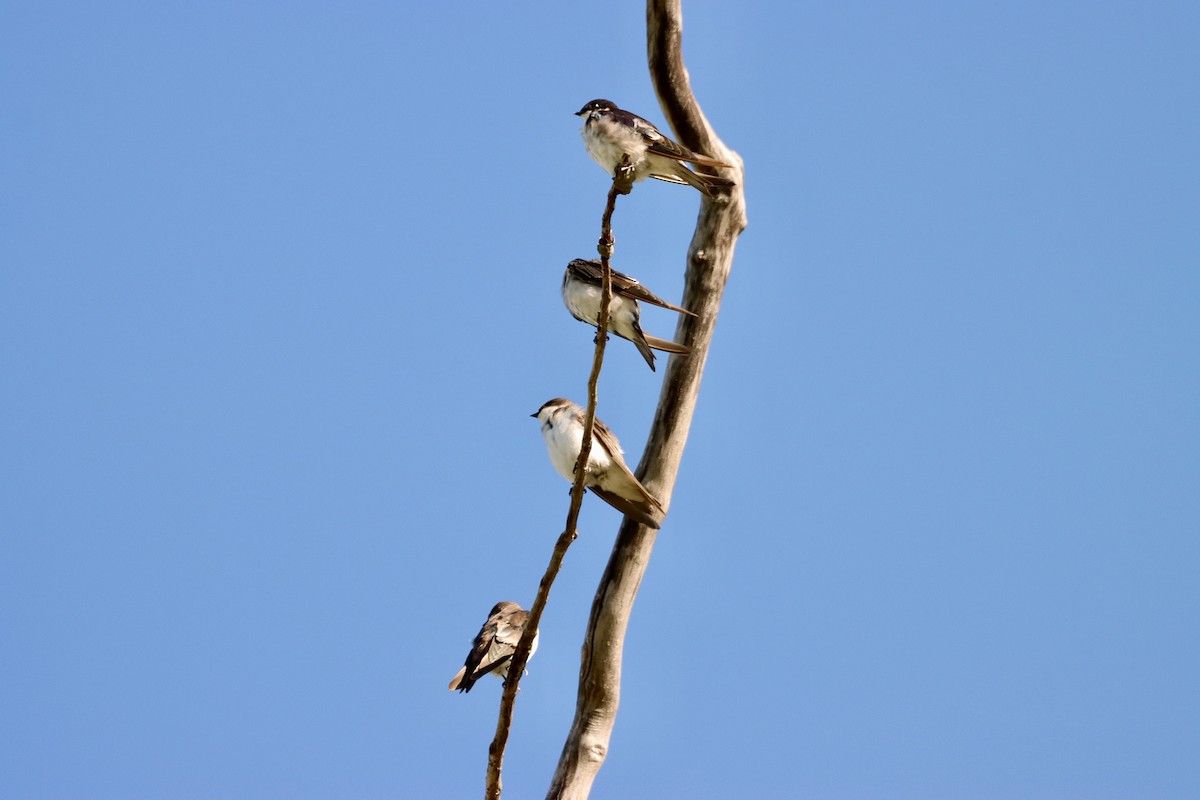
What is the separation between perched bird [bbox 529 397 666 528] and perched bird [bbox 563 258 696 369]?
1.58 feet

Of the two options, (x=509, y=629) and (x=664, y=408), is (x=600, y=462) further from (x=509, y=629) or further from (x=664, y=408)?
(x=509, y=629)

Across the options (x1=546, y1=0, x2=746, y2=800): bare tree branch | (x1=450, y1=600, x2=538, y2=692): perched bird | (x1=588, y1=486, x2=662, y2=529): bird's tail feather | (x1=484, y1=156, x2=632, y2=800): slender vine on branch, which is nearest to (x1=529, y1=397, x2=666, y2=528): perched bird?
(x1=588, y1=486, x2=662, y2=529): bird's tail feather

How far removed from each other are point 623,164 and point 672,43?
0.97m

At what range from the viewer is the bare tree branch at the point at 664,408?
626cm

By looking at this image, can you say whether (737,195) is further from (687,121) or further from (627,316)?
(627,316)

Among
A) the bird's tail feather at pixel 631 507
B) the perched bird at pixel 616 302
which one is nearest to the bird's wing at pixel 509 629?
the bird's tail feather at pixel 631 507

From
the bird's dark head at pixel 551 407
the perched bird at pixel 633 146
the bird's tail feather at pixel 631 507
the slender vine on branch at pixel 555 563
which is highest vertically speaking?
the perched bird at pixel 633 146

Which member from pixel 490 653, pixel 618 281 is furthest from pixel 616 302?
pixel 490 653

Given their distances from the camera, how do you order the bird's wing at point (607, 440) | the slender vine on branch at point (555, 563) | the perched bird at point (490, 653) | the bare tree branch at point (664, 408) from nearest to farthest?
the slender vine on branch at point (555, 563) → the bird's wing at point (607, 440) → the bare tree branch at point (664, 408) → the perched bird at point (490, 653)

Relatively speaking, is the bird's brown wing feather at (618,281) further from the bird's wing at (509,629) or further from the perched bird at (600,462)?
the bird's wing at (509,629)

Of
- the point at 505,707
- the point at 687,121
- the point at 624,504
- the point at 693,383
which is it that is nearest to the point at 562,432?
the point at 624,504

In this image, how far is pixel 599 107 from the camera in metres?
6.19

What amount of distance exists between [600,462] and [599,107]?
201 centimetres

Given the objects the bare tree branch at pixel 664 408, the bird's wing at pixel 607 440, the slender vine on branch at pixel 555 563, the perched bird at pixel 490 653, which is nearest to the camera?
the slender vine on branch at pixel 555 563
